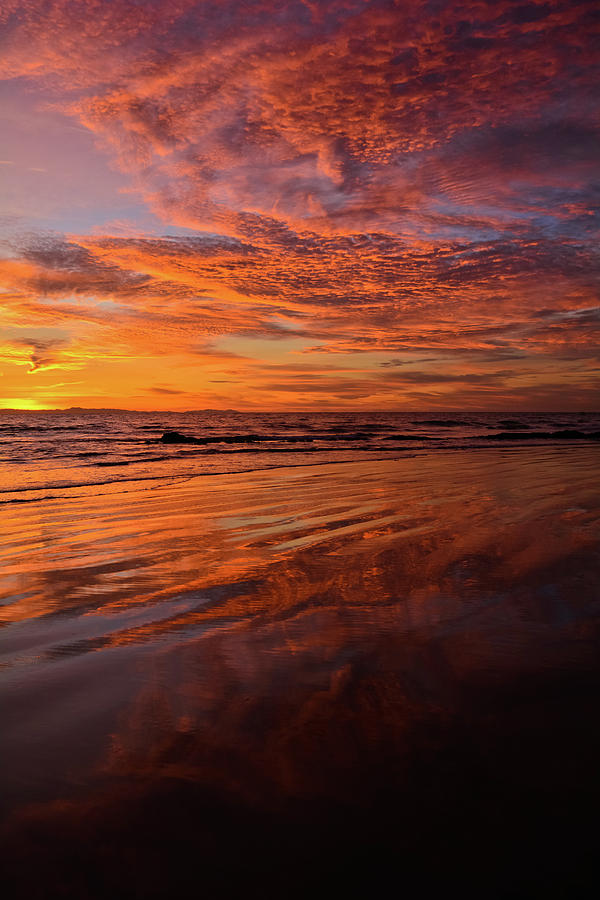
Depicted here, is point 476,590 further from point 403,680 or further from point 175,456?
point 175,456

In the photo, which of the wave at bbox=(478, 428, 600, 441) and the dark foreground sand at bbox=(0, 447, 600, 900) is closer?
the dark foreground sand at bbox=(0, 447, 600, 900)

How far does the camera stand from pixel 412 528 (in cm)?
769

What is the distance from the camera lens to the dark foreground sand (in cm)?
188

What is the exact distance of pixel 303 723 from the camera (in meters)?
2.72

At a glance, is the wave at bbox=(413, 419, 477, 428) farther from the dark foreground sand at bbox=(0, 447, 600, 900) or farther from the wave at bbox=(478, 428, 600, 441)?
the dark foreground sand at bbox=(0, 447, 600, 900)

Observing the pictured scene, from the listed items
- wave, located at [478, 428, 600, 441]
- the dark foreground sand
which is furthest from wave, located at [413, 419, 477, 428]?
the dark foreground sand

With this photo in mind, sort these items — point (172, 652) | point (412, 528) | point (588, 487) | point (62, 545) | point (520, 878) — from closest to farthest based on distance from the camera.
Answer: point (520, 878) < point (172, 652) < point (62, 545) < point (412, 528) < point (588, 487)

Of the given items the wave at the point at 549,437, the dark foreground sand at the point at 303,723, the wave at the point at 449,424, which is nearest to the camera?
the dark foreground sand at the point at 303,723

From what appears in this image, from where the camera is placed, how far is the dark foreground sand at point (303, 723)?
1.88 metres

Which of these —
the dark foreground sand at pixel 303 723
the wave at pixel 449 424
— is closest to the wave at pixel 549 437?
the wave at pixel 449 424

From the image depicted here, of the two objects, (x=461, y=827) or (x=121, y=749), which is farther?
(x=121, y=749)

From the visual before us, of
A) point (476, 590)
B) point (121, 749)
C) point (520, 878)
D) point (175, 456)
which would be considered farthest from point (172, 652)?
point (175, 456)

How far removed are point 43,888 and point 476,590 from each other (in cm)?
387

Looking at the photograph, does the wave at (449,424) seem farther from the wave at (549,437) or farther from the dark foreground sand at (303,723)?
the dark foreground sand at (303,723)
